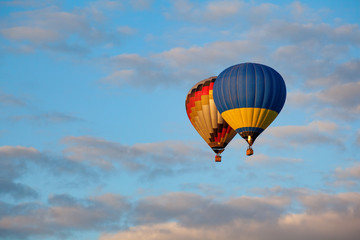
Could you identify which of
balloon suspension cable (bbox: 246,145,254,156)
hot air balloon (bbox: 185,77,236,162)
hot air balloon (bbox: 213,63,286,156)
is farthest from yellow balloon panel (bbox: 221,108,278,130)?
hot air balloon (bbox: 185,77,236,162)

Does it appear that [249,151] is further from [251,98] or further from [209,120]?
[209,120]

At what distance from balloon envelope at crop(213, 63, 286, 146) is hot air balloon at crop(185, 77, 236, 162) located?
443cm

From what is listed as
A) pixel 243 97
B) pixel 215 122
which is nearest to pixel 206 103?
pixel 215 122

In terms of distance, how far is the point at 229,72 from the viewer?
235 ft

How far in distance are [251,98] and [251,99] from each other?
0.27 ft

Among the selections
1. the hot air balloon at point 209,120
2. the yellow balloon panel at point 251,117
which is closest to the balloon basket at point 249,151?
the yellow balloon panel at point 251,117

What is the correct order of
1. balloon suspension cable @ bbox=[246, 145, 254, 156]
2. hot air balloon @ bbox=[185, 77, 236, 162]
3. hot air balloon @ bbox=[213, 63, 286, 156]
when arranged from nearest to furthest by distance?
balloon suspension cable @ bbox=[246, 145, 254, 156] → hot air balloon @ bbox=[213, 63, 286, 156] → hot air balloon @ bbox=[185, 77, 236, 162]

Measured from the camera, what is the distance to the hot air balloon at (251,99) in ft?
229

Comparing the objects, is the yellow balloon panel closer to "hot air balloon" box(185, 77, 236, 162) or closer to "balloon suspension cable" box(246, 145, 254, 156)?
"balloon suspension cable" box(246, 145, 254, 156)

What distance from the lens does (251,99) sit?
69812 millimetres

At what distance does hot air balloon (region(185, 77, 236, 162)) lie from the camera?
2985 inches

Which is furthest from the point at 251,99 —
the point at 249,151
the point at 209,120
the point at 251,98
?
the point at 209,120

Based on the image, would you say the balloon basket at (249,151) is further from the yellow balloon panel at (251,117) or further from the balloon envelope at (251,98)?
the yellow balloon panel at (251,117)

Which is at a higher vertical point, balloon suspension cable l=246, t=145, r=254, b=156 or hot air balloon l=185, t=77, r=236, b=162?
hot air balloon l=185, t=77, r=236, b=162
